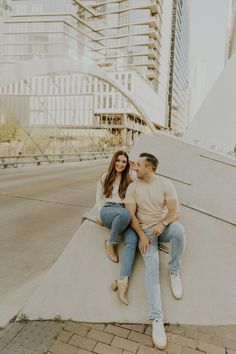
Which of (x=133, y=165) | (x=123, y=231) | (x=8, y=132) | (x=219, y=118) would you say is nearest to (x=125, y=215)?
(x=123, y=231)

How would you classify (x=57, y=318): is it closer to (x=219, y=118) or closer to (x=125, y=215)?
(x=125, y=215)

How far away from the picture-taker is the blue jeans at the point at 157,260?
11.3ft

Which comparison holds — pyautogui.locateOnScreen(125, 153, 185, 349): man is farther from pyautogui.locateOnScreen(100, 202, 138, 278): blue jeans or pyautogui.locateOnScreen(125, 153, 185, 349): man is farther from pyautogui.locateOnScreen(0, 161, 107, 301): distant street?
A: pyautogui.locateOnScreen(0, 161, 107, 301): distant street

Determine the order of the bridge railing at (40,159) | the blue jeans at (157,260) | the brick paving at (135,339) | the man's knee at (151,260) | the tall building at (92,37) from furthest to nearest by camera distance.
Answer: the tall building at (92,37), the bridge railing at (40,159), the man's knee at (151,260), the blue jeans at (157,260), the brick paving at (135,339)

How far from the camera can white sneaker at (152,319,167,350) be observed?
3.10 m

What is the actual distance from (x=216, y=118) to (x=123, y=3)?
4822 inches

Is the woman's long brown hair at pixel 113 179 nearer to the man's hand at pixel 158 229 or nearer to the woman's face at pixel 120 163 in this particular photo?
the woman's face at pixel 120 163

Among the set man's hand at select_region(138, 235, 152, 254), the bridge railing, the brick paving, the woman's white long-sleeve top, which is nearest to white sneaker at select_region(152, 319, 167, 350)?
the brick paving

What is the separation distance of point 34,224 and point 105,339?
506cm

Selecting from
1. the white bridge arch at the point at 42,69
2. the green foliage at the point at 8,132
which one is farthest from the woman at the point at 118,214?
the white bridge arch at the point at 42,69

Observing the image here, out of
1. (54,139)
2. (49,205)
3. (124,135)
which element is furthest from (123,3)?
(49,205)

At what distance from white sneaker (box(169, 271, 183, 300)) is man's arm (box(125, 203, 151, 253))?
36 cm

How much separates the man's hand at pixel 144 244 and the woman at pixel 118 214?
0.07 m

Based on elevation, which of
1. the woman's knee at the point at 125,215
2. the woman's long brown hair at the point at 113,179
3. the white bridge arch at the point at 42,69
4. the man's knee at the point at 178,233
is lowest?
the man's knee at the point at 178,233
